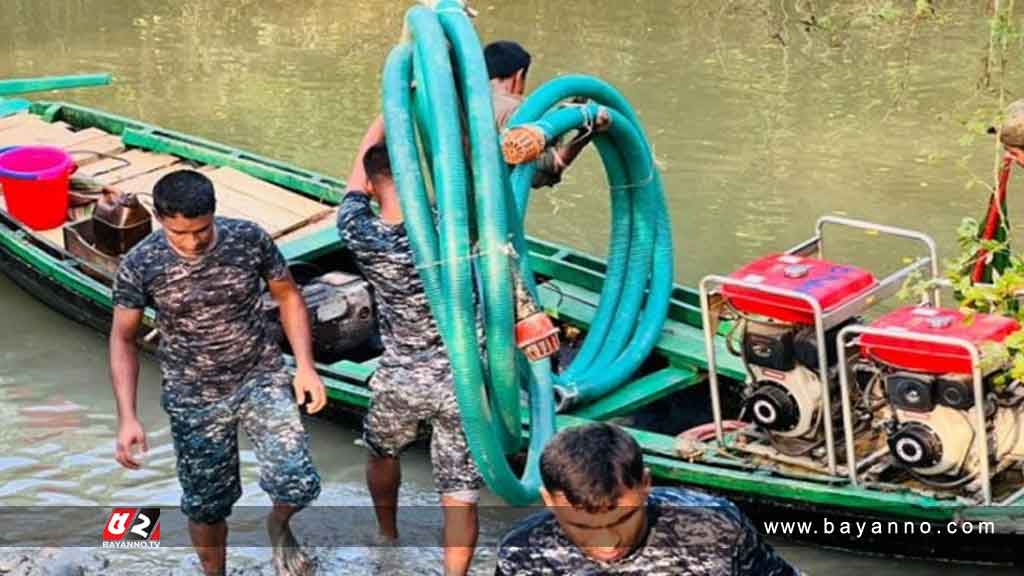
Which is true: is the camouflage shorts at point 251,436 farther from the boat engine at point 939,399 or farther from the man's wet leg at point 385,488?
the boat engine at point 939,399

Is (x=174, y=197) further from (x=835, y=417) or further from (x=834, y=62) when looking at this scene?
(x=834, y=62)

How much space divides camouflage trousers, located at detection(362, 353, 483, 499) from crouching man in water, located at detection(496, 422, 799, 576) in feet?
9.14

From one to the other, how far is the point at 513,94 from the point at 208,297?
252 cm

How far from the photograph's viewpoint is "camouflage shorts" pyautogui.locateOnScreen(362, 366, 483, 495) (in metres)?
6.57

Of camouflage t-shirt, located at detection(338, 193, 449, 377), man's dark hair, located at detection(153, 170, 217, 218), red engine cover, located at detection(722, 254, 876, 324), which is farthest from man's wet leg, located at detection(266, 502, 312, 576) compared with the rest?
red engine cover, located at detection(722, 254, 876, 324)

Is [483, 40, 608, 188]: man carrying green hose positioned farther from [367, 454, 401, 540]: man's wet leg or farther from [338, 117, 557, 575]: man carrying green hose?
[367, 454, 401, 540]: man's wet leg

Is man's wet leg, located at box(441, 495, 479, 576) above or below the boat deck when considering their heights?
below

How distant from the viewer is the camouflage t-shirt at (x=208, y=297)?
6258 millimetres

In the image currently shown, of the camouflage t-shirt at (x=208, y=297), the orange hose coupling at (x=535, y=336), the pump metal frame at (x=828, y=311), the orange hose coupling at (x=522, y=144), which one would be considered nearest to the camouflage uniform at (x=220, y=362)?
the camouflage t-shirt at (x=208, y=297)

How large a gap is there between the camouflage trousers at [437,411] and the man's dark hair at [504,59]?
2.12m

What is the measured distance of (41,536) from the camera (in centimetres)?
765

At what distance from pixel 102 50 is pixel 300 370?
1157 centimetres

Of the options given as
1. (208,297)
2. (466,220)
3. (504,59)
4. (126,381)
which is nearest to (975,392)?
(466,220)

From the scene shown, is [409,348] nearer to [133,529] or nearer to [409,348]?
[409,348]
